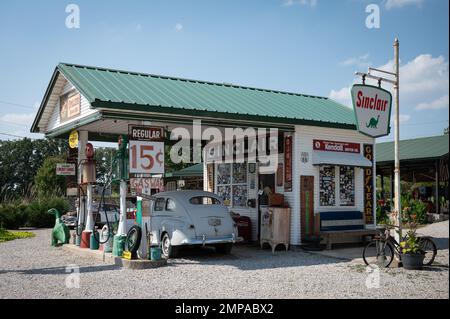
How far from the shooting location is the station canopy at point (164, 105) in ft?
37.4

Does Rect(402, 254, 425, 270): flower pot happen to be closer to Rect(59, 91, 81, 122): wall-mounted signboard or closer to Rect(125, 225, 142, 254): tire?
Rect(125, 225, 142, 254): tire

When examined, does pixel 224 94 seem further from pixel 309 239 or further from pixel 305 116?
pixel 309 239

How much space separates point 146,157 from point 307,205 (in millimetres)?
5767

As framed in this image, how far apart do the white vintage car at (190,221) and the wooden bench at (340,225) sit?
3.18 metres

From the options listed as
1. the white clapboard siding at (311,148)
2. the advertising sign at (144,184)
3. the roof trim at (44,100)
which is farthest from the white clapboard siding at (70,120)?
the white clapboard siding at (311,148)

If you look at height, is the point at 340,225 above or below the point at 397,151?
below

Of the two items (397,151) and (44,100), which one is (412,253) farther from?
(44,100)

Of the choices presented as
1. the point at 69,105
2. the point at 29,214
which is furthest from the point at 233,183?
the point at 29,214

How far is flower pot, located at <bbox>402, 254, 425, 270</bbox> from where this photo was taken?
34.1 feet

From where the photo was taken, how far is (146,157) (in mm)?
11125

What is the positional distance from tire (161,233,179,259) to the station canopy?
3053mm

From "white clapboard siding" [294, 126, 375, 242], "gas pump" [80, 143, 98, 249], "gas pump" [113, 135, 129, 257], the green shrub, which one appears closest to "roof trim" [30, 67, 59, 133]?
"gas pump" [80, 143, 98, 249]

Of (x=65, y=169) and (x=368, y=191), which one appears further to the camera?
(x=368, y=191)

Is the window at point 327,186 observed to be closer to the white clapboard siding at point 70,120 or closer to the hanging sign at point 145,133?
the hanging sign at point 145,133
